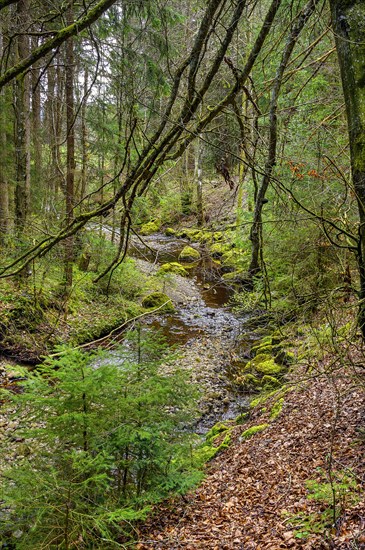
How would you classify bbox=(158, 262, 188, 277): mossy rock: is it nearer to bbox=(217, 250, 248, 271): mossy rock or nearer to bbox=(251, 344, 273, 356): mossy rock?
bbox=(217, 250, 248, 271): mossy rock

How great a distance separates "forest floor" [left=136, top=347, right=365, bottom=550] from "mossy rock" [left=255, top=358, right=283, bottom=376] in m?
2.50

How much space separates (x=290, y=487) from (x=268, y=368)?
15.2ft

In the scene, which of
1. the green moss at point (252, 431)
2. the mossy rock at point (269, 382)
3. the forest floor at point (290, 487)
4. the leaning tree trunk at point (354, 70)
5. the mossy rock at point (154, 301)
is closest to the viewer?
the leaning tree trunk at point (354, 70)

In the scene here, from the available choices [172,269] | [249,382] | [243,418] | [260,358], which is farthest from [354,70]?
[172,269]

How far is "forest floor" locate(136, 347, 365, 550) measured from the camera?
3.07 meters

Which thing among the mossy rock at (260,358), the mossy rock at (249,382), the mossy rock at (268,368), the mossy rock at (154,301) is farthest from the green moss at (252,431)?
the mossy rock at (154,301)

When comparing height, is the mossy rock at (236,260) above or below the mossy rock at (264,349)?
above

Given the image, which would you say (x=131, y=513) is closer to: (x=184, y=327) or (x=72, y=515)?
(x=72, y=515)

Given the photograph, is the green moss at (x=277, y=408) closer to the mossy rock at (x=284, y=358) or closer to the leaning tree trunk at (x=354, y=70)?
the mossy rock at (x=284, y=358)

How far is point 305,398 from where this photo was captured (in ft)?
19.2

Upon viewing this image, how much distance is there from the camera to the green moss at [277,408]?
595 centimetres

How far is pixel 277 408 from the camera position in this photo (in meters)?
6.16

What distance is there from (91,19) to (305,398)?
17.8ft

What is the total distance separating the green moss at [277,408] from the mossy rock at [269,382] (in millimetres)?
951
